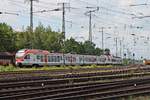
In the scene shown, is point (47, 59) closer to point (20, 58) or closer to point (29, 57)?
point (29, 57)

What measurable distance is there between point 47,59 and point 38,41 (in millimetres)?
38052

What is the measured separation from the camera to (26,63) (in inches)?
2507

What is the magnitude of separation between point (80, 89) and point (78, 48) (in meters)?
102

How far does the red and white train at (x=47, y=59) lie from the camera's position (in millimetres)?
62688

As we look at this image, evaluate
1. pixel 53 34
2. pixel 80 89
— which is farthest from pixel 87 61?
pixel 80 89

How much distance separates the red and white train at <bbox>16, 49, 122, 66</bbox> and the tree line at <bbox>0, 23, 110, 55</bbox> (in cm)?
673

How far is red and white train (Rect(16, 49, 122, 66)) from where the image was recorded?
62688 mm

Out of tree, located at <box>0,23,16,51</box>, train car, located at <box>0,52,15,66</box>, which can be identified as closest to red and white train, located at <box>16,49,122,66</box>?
train car, located at <box>0,52,15,66</box>

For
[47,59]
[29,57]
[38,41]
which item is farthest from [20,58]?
[38,41]

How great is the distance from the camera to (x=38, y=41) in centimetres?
10562

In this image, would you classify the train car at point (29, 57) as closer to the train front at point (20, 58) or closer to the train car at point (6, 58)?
the train front at point (20, 58)

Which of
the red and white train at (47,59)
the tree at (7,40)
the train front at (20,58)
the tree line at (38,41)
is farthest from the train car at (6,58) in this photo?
the tree at (7,40)

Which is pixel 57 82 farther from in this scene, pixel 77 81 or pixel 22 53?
pixel 22 53

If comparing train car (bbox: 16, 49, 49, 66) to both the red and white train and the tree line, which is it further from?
the tree line
